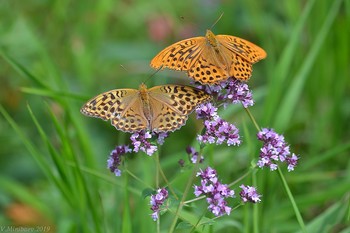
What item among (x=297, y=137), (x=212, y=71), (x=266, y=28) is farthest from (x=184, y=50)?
(x=266, y=28)

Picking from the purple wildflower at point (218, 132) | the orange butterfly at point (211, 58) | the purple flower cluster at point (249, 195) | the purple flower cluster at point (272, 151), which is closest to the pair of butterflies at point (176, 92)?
the orange butterfly at point (211, 58)

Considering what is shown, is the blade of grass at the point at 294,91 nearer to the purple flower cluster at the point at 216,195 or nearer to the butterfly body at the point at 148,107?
the butterfly body at the point at 148,107

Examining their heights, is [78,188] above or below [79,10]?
below

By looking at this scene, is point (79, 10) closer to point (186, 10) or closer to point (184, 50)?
point (186, 10)

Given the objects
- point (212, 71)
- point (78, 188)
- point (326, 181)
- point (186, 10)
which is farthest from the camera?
point (186, 10)

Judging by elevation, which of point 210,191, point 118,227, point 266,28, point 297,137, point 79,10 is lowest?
point 210,191

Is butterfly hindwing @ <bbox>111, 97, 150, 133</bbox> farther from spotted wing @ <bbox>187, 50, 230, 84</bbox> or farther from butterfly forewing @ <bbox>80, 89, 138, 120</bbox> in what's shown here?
spotted wing @ <bbox>187, 50, 230, 84</bbox>
